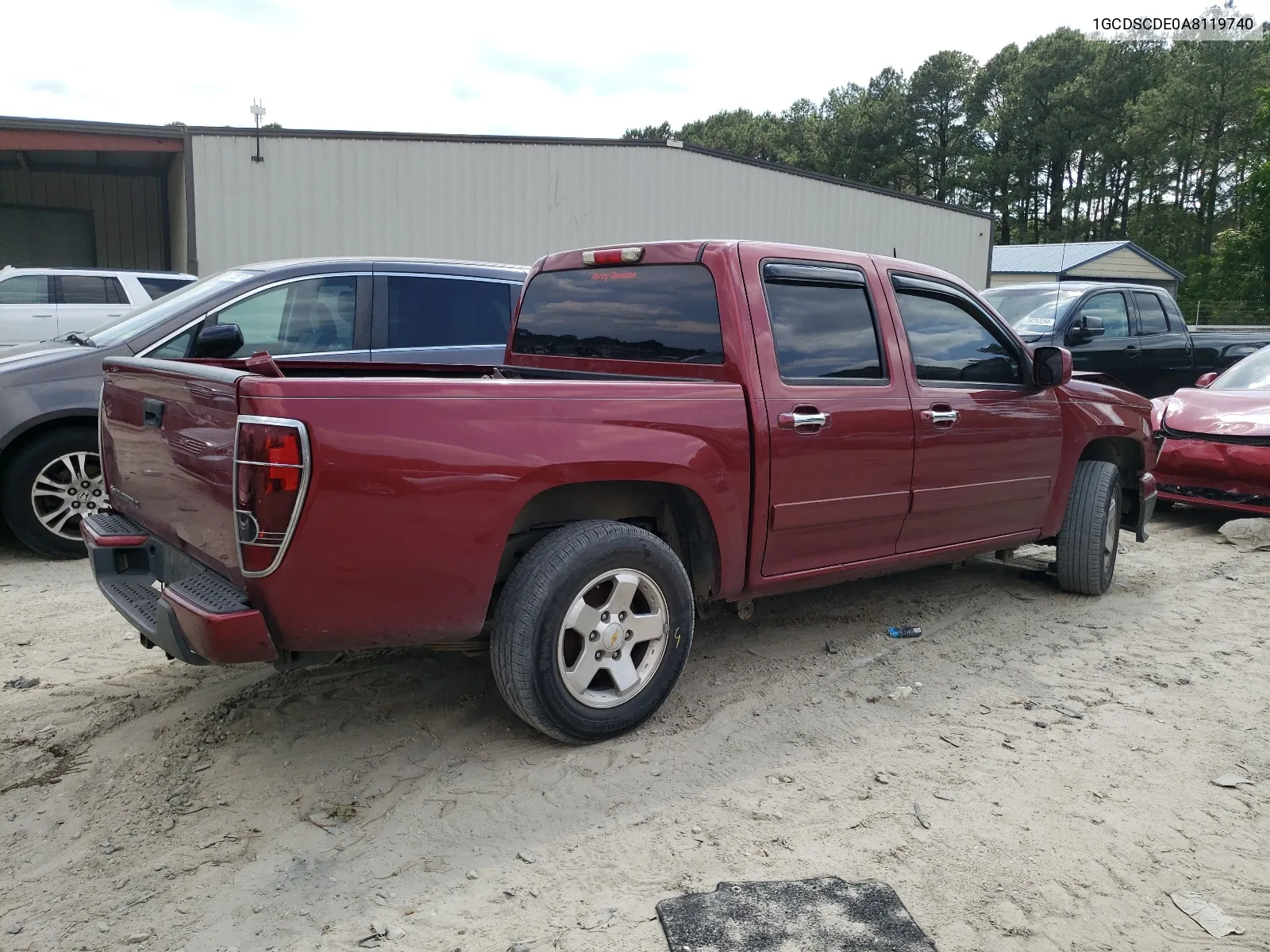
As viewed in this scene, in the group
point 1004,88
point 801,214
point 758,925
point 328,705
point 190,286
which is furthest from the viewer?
point 1004,88

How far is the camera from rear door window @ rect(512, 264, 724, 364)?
3.99 metres

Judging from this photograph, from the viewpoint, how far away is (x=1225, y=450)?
7.33m

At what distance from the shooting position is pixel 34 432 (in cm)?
585

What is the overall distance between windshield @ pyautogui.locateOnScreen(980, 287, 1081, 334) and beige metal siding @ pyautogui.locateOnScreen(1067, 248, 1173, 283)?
83.4ft

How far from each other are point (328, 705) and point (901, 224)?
59.3ft

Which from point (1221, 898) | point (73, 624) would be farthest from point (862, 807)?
point (73, 624)

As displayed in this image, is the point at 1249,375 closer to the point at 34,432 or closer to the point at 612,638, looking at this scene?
the point at 612,638

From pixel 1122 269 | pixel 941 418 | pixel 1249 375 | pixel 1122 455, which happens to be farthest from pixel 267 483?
pixel 1122 269

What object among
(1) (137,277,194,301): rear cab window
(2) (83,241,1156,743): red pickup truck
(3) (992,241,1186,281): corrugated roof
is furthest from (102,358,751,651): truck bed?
(3) (992,241,1186,281): corrugated roof

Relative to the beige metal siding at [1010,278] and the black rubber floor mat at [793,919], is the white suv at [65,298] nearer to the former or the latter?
the black rubber floor mat at [793,919]

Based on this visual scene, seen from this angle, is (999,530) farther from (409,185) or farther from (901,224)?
(901,224)

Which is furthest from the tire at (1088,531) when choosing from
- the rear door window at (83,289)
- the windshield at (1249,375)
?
the rear door window at (83,289)

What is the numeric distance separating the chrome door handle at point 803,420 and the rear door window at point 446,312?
9.47 feet

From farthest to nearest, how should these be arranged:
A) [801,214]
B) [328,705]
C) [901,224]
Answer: [901,224] → [801,214] → [328,705]
